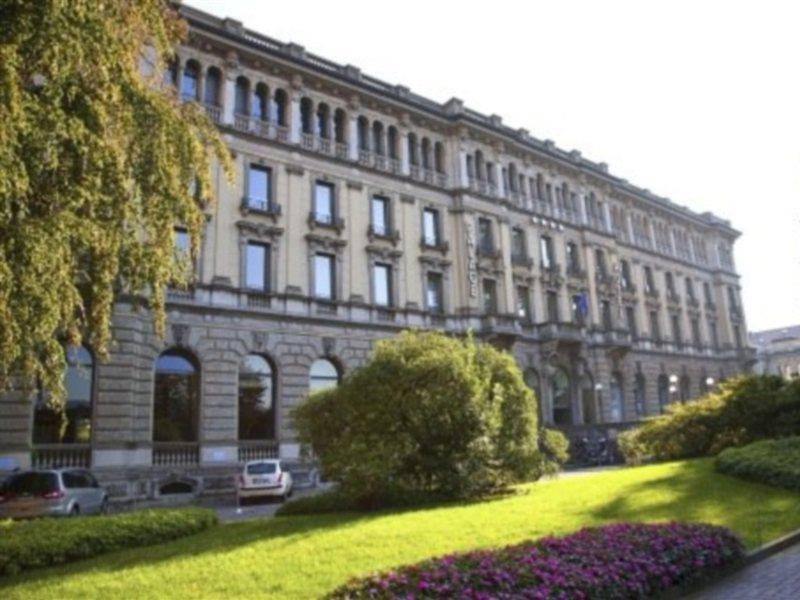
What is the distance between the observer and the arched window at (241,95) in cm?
3142

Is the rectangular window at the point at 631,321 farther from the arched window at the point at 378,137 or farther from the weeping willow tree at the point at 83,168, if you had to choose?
the weeping willow tree at the point at 83,168

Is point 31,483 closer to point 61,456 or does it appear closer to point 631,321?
point 61,456

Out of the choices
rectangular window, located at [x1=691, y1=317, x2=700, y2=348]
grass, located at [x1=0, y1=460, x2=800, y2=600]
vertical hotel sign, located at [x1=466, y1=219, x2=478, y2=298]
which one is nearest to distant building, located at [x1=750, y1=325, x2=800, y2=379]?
rectangular window, located at [x1=691, y1=317, x2=700, y2=348]

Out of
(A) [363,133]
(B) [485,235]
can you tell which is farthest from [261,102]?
(B) [485,235]

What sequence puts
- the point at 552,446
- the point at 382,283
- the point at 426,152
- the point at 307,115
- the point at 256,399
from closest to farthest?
the point at 552,446
the point at 256,399
the point at 307,115
the point at 382,283
the point at 426,152

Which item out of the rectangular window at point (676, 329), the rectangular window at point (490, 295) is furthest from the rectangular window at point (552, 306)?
the rectangular window at point (676, 329)

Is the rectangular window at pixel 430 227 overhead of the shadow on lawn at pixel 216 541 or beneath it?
overhead

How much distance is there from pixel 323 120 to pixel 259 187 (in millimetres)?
5606

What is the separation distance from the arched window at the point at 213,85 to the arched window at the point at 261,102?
1.77 meters

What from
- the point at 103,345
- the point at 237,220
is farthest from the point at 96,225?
the point at 237,220

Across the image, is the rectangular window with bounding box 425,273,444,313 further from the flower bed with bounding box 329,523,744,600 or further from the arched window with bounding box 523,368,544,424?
the flower bed with bounding box 329,523,744,600

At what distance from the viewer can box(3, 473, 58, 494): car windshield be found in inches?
723

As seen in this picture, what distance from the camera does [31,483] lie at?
18578 millimetres

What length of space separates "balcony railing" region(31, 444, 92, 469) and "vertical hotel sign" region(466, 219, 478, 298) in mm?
20841
